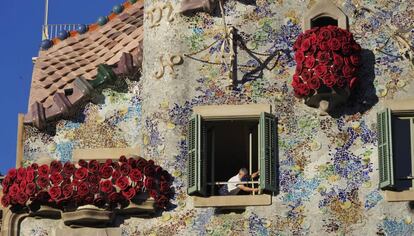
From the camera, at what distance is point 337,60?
109 ft

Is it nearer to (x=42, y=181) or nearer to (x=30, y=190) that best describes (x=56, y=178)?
(x=42, y=181)

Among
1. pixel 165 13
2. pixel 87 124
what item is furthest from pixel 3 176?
Answer: pixel 165 13

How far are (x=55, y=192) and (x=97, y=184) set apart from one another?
0.74 metres

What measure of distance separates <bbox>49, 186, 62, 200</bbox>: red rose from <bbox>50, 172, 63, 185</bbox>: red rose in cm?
11

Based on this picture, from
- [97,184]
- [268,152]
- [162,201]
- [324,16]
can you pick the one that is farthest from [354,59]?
[97,184]

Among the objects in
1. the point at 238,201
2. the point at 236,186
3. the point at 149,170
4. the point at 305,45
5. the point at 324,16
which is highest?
the point at 324,16

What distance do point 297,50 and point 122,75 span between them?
11.4ft

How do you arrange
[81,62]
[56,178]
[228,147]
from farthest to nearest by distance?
[81,62] → [228,147] → [56,178]

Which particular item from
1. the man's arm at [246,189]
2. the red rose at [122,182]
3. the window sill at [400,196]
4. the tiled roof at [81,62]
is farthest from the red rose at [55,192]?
the window sill at [400,196]

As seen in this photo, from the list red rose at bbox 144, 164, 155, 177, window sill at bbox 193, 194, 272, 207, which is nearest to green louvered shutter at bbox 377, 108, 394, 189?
window sill at bbox 193, 194, 272, 207

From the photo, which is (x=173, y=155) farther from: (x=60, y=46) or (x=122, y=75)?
(x=60, y=46)

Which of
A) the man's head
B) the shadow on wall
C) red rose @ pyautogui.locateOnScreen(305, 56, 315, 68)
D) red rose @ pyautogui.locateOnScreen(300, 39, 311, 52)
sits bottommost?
the man's head

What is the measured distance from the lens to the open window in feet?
106

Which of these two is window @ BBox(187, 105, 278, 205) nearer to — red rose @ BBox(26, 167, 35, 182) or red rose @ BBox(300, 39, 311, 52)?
red rose @ BBox(300, 39, 311, 52)
